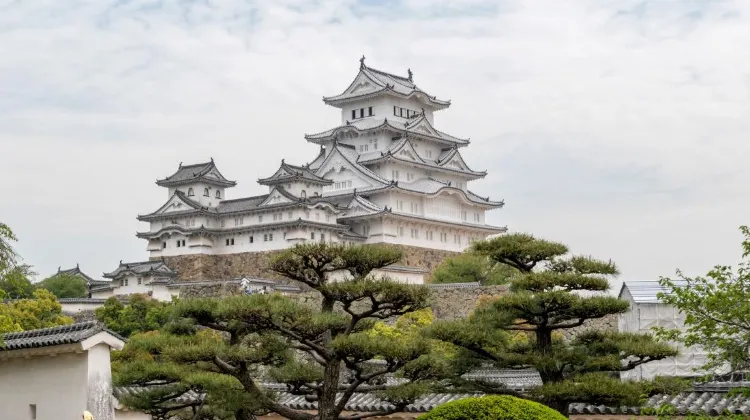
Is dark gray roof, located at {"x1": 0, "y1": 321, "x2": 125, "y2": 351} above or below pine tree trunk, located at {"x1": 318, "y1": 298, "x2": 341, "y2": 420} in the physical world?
above

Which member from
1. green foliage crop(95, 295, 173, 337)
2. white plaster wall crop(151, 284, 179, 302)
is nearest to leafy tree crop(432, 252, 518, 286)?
white plaster wall crop(151, 284, 179, 302)

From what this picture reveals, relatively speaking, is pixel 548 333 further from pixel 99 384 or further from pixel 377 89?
pixel 377 89

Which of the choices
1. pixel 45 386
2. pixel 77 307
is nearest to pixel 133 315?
pixel 77 307

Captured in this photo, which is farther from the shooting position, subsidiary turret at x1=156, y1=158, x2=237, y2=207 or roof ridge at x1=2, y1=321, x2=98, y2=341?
subsidiary turret at x1=156, y1=158, x2=237, y2=207

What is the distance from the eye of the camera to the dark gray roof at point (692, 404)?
15375 millimetres

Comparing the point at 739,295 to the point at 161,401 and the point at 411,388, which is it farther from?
the point at 161,401

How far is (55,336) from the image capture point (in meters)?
14.2

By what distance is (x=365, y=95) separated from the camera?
56938 mm

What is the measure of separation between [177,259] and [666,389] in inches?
1543

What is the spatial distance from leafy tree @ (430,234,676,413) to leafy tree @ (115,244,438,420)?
4.69 ft

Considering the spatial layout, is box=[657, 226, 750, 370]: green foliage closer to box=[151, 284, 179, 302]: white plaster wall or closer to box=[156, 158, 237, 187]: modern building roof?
box=[151, 284, 179, 302]: white plaster wall

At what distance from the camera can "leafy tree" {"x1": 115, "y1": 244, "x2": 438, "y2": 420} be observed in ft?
44.4

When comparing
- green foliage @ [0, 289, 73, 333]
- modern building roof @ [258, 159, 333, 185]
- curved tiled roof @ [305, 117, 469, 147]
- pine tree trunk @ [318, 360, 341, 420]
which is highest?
curved tiled roof @ [305, 117, 469, 147]

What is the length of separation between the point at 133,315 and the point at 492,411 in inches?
1163
